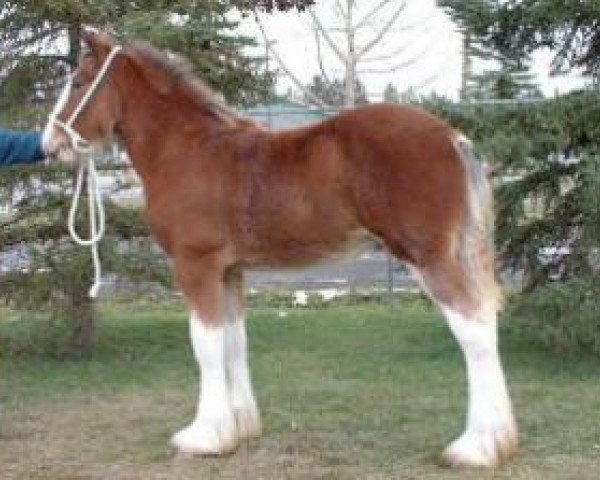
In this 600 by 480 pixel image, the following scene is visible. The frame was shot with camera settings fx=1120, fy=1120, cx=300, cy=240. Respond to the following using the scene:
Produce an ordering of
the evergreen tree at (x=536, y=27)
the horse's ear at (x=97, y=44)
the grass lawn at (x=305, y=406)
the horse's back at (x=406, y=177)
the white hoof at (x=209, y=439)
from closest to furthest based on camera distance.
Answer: the horse's back at (x=406, y=177) < the grass lawn at (x=305, y=406) < the white hoof at (x=209, y=439) < the horse's ear at (x=97, y=44) < the evergreen tree at (x=536, y=27)

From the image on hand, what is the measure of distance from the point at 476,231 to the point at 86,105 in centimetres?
221

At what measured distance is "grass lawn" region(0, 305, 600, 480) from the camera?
5.69 meters

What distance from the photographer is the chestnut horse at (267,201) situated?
546cm

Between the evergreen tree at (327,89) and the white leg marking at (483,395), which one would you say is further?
the evergreen tree at (327,89)

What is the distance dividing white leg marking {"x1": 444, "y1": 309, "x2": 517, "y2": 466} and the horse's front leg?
3.98 ft

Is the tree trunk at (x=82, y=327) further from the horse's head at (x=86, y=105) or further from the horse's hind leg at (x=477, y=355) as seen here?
the horse's hind leg at (x=477, y=355)

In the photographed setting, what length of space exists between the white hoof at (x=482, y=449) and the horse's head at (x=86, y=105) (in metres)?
2.52

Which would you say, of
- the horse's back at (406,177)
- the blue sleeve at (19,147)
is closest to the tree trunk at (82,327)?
the blue sleeve at (19,147)

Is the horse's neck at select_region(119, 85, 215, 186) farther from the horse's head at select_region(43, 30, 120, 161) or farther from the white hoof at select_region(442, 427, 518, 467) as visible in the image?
the white hoof at select_region(442, 427, 518, 467)

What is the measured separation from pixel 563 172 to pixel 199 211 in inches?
137

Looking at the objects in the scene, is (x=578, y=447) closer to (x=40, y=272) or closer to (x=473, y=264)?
(x=473, y=264)

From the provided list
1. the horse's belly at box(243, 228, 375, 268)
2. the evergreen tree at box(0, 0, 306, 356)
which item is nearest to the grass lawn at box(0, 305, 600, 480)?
the evergreen tree at box(0, 0, 306, 356)

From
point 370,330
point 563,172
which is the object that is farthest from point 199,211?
point 370,330

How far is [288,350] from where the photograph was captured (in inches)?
367
